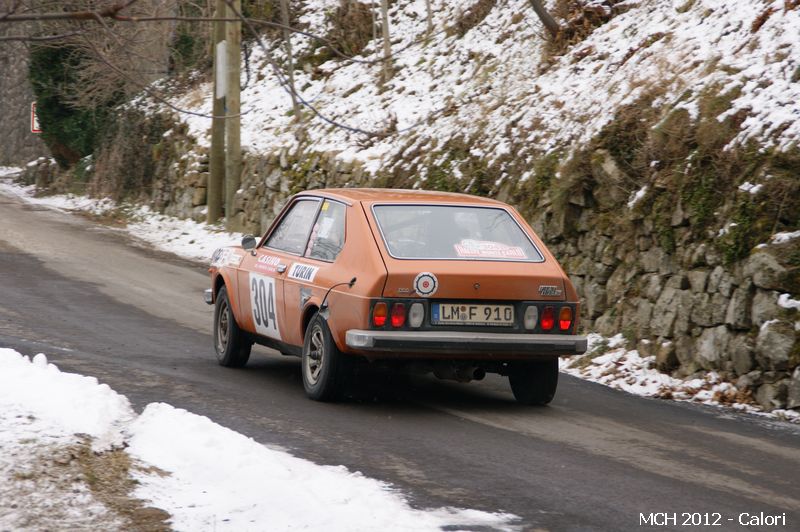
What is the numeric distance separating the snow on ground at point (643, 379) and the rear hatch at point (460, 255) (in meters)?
2.21

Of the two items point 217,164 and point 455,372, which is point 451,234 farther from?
point 217,164

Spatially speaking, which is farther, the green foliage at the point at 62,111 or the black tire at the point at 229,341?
the green foliage at the point at 62,111

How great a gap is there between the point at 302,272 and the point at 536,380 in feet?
6.39

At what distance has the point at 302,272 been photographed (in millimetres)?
8562

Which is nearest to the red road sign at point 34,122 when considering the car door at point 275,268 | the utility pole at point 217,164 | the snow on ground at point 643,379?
the utility pole at point 217,164

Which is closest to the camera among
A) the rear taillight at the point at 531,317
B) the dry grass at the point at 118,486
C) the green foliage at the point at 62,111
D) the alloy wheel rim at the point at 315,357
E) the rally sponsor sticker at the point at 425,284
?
the dry grass at the point at 118,486

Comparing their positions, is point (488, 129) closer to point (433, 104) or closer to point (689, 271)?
point (433, 104)

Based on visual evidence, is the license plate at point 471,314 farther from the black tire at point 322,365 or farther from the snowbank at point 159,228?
the snowbank at point 159,228

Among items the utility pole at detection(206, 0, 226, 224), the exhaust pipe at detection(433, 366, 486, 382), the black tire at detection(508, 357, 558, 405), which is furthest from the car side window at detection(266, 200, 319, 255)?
the utility pole at detection(206, 0, 226, 224)

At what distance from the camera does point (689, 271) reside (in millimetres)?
10688

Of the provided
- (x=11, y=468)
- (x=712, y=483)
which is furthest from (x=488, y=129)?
(x=11, y=468)

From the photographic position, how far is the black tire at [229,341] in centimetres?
980

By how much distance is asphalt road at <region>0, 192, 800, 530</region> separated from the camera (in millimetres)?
5711

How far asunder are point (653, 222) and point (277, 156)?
1352 centimetres
